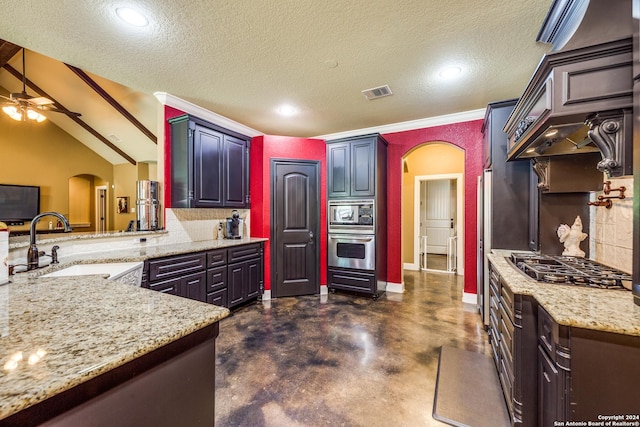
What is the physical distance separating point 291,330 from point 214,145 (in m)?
2.53

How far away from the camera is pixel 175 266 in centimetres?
275

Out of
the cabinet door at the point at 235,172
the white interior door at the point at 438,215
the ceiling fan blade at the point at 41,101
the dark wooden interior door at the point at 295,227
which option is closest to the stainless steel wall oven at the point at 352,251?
the dark wooden interior door at the point at 295,227

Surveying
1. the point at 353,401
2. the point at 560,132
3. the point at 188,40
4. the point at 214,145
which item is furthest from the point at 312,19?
the point at 353,401

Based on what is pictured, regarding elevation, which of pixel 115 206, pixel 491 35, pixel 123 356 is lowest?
pixel 123 356

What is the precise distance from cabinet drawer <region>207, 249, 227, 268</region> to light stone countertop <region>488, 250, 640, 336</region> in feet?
9.43

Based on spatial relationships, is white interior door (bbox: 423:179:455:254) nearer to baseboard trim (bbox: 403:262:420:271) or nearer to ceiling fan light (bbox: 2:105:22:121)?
baseboard trim (bbox: 403:262:420:271)

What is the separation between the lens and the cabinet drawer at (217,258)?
314 centimetres

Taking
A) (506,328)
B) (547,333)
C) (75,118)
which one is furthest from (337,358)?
(75,118)

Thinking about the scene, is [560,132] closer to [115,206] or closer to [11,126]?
[11,126]

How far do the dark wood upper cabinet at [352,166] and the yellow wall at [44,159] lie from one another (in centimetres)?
768

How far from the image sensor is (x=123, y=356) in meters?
0.71

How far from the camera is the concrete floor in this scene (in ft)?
5.83

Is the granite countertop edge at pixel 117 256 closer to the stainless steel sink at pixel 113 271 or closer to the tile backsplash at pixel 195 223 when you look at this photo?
the stainless steel sink at pixel 113 271

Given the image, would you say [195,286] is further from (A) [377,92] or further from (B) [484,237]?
(B) [484,237]
